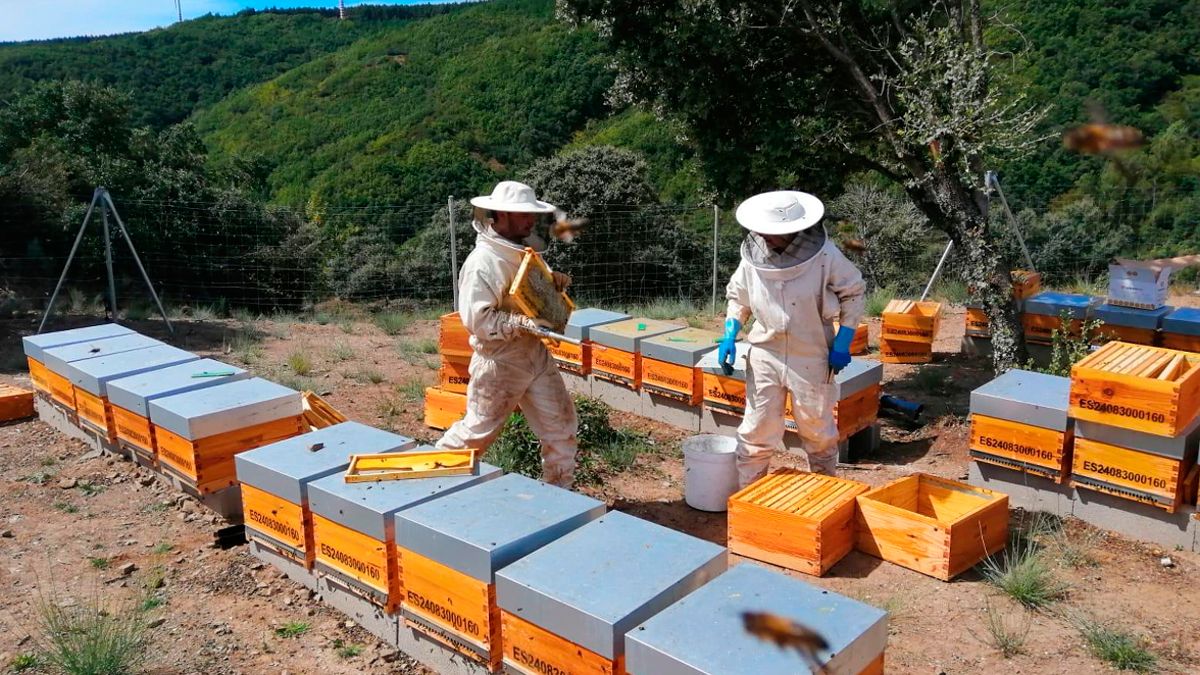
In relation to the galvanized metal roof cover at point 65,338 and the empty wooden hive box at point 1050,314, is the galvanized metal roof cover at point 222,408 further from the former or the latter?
the empty wooden hive box at point 1050,314

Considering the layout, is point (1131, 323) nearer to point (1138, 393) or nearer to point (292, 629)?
point (1138, 393)

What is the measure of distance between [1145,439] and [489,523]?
139 inches

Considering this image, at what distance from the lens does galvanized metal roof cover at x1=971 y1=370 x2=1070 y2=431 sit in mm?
4816

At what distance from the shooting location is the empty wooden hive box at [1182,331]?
720cm

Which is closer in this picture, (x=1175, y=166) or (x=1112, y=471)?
(x=1112, y=471)

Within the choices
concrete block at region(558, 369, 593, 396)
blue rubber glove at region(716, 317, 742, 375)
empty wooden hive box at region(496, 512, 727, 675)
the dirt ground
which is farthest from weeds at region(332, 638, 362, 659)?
concrete block at region(558, 369, 593, 396)

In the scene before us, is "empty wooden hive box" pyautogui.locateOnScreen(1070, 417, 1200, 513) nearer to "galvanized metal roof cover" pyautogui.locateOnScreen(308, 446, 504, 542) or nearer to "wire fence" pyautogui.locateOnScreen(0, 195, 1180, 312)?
"galvanized metal roof cover" pyautogui.locateOnScreen(308, 446, 504, 542)

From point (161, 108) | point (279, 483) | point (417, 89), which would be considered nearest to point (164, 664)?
point (279, 483)

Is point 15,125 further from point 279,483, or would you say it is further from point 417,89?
point 417,89

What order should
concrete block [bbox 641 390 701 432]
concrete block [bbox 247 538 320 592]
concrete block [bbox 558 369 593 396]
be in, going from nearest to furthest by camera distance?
concrete block [bbox 247 538 320 592] < concrete block [bbox 641 390 701 432] < concrete block [bbox 558 369 593 396]

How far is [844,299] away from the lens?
4852 millimetres

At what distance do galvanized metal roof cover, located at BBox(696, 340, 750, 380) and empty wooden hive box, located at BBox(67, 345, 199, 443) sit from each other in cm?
366

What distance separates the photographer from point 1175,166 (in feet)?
26.3

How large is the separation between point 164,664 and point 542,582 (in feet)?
6.08
